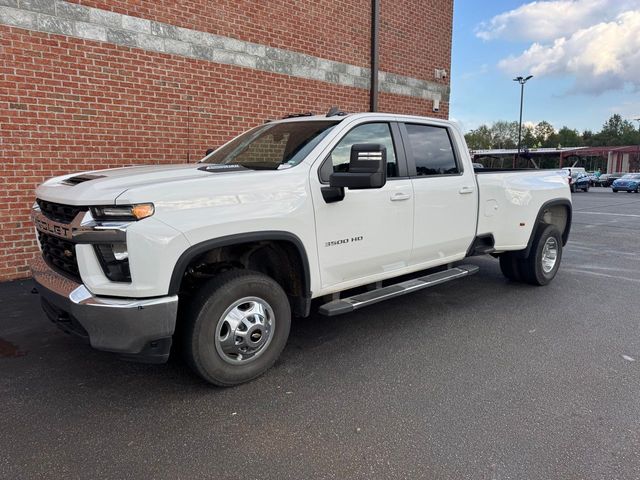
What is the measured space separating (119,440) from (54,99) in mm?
4885

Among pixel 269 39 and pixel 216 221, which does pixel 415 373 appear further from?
pixel 269 39

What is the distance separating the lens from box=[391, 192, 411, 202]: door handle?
14.0 feet

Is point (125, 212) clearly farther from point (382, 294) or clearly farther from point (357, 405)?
point (382, 294)

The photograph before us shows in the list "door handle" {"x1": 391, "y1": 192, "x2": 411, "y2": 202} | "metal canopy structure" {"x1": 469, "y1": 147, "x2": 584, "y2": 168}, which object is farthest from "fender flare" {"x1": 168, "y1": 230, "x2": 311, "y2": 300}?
"metal canopy structure" {"x1": 469, "y1": 147, "x2": 584, "y2": 168}

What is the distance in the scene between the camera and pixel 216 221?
3158 mm

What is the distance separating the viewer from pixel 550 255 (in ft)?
21.2

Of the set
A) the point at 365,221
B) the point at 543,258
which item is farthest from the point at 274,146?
the point at 543,258

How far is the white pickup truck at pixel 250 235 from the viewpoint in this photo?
2938 mm

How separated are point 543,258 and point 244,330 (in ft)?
14.7

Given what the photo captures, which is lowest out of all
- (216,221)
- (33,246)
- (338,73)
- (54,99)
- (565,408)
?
(565,408)

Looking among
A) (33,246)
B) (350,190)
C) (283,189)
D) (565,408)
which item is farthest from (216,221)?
(33,246)

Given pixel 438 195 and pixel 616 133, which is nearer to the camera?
pixel 438 195

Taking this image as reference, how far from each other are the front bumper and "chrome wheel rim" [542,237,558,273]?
16.7 feet

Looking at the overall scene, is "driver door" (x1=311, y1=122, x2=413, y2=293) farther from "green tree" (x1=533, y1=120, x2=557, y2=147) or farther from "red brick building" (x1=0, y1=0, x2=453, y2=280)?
"green tree" (x1=533, y1=120, x2=557, y2=147)
